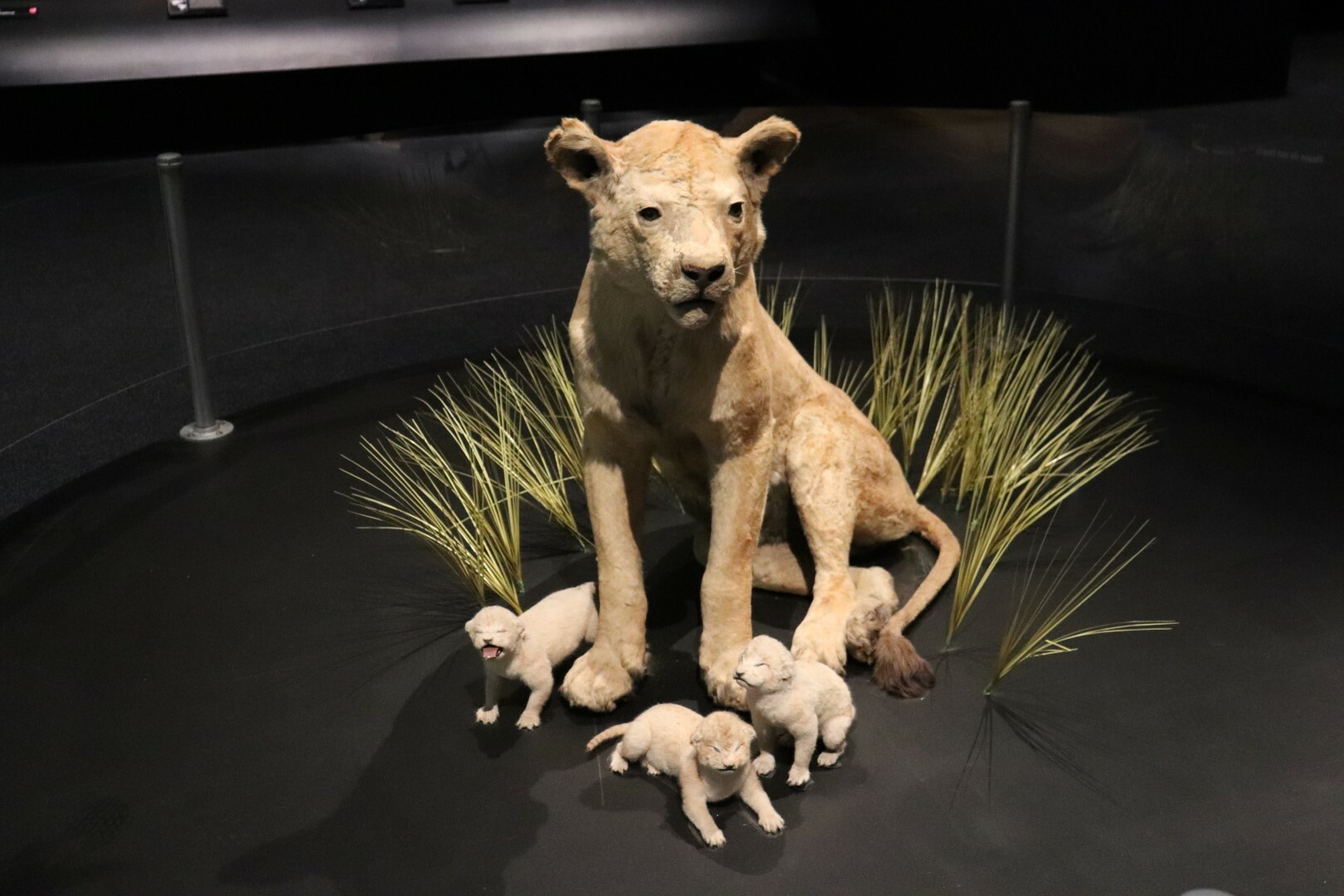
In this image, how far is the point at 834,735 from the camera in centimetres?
278

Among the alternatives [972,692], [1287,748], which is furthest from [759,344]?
[1287,748]

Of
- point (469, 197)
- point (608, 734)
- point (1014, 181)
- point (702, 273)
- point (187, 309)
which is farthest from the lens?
point (1014, 181)

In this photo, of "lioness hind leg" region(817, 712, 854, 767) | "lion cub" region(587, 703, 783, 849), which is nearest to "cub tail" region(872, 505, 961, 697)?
"lioness hind leg" region(817, 712, 854, 767)

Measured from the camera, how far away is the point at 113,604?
3510 millimetres

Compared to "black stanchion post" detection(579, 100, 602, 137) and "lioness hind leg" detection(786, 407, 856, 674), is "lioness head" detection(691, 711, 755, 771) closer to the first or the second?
"lioness hind leg" detection(786, 407, 856, 674)

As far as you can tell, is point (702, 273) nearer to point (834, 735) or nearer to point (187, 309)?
point (834, 735)

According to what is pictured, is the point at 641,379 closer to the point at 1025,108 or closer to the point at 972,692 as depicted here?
the point at 972,692

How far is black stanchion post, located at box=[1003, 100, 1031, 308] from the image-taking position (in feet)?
15.7

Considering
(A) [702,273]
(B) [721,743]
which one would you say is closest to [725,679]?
(B) [721,743]

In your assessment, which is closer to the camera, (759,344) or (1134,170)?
(759,344)

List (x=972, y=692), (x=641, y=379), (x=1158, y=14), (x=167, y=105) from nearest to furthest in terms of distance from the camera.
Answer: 1. (x=641, y=379)
2. (x=972, y=692)
3. (x=167, y=105)
4. (x=1158, y=14)

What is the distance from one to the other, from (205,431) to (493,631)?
2.12 metres

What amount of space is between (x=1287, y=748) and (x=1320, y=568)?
83 cm

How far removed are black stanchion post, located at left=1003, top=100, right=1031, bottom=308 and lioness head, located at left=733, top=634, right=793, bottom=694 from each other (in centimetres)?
261
